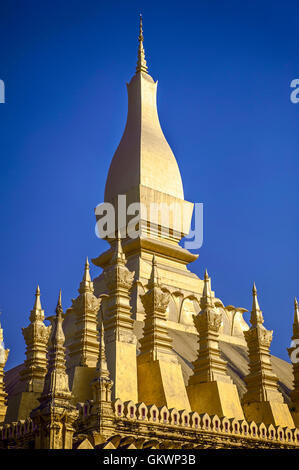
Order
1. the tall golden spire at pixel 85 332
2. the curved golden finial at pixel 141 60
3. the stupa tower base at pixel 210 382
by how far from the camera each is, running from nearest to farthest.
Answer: the tall golden spire at pixel 85 332, the stupa tower base at pixel 210 382, the curved golden finial at pixel 141 60

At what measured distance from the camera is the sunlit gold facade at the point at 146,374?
56.2 ft

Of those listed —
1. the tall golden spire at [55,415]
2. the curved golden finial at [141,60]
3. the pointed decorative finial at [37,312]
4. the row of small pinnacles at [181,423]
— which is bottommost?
the tall golden spire at [55,415]

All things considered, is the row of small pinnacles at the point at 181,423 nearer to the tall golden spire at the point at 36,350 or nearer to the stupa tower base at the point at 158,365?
the stupa tower base at the point at 158,365

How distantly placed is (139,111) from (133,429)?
19.1 metres

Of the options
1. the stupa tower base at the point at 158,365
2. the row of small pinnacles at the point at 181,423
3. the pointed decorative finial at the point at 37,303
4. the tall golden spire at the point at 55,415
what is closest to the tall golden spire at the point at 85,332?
the stupa tower base at the point at 158,365

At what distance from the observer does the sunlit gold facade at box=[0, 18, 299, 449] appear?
17125 millimetres

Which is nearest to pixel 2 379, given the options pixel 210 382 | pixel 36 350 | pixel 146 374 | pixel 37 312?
pixel 36 350

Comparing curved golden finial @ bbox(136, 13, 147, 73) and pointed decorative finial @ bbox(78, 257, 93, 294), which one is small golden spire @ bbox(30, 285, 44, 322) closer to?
→ pointed decorative finial @ bbox(78, 257, 93, 294)

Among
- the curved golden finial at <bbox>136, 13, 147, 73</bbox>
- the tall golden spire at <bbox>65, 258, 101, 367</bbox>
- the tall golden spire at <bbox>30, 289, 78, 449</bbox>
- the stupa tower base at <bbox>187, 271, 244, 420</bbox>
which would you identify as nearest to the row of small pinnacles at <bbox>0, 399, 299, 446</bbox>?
the stupa tower base at <bbox>187, 271, 244, 420</bbox>

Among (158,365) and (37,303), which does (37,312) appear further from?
(158,365)

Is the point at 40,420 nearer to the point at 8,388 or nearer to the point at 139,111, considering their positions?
the point at 8,388

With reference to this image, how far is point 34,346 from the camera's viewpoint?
74.5 feet

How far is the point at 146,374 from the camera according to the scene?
20.3m
